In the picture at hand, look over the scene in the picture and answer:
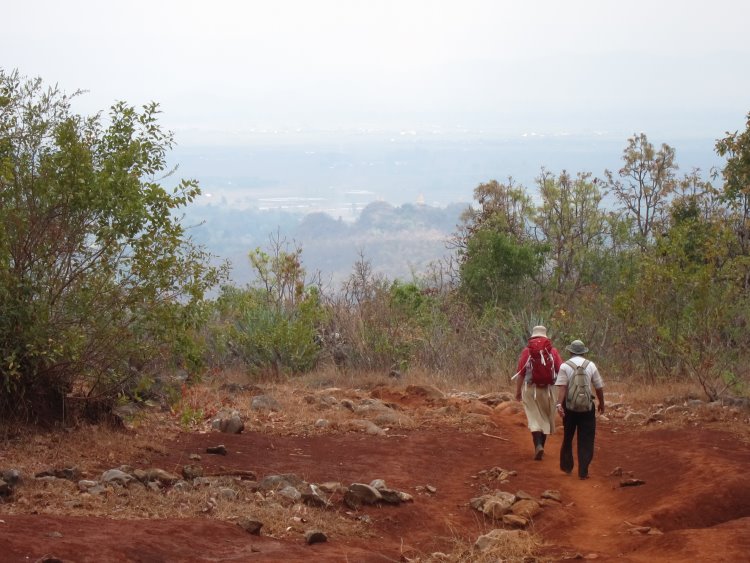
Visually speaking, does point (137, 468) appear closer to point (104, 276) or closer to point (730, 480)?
point (104, 276)

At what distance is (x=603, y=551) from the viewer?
783cm

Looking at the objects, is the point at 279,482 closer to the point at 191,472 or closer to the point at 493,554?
the point at 191,472

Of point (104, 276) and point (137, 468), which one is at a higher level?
point (104, 276)

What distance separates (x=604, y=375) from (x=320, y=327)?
6258 millimetres

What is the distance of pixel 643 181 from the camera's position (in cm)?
3153

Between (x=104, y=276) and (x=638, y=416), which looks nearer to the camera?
(x=104, y=276)

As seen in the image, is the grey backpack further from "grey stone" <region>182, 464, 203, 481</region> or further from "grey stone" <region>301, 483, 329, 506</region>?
"grey stone" <region>182, 464, 203, 481</region>

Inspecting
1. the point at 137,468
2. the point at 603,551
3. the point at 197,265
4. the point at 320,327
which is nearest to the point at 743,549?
the point at 603,551

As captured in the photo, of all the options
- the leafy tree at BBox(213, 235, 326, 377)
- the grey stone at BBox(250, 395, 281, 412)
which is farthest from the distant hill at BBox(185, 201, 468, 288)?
the grey stone at BBox(250, 395, 281, 412)

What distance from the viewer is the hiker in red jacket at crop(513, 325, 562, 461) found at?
448 inches

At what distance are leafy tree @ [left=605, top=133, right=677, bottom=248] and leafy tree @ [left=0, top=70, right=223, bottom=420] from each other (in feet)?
74.0

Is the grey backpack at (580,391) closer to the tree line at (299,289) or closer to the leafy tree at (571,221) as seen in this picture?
the tree line at (299,289)

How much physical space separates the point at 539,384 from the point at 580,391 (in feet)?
3.56

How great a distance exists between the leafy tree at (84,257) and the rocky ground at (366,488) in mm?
724
